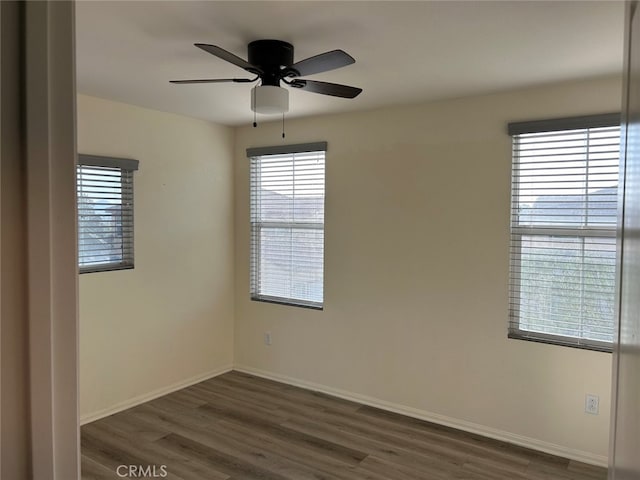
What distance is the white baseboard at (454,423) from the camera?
3008mm

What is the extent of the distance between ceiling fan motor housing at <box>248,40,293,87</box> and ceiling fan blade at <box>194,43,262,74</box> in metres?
0.04

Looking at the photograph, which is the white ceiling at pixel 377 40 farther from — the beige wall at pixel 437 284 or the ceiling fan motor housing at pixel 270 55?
the beige wall at pixel 437 284

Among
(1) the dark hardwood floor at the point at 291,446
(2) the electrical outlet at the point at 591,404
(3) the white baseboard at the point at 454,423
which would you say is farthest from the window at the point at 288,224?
(2) the electrical outlet at the point at 591,404

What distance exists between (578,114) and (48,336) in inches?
126

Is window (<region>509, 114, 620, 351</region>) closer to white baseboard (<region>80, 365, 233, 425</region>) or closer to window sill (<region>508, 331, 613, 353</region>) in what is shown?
window sill (<region>508, 331, 613, 353</region>)

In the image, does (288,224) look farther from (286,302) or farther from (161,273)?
(161,273)

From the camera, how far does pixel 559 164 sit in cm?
300

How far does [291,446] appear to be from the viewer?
3154 millimetres

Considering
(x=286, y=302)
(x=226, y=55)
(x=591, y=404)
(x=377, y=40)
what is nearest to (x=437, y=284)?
(x=591, y=404)

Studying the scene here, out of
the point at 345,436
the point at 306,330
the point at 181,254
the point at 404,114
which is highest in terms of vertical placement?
the point at 404,114

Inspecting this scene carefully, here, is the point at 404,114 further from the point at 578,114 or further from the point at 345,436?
the point at 345,436

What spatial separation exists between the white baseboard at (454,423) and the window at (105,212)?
1786mm

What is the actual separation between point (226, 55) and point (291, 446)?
247 cm

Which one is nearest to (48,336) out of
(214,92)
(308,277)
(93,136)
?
(214,92)
